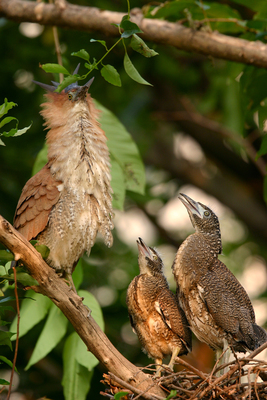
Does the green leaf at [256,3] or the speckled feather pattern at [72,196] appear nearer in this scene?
the speckled feather pattern at [72,196]

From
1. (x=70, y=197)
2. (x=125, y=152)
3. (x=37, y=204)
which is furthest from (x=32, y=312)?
(x=125, y=152)

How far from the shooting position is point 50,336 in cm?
401

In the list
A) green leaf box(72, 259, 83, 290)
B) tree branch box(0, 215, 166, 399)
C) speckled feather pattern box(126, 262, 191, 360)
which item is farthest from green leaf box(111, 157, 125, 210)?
tree branch box(0, 215, 166, 399)

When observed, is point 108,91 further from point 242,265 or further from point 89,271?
point 242,265

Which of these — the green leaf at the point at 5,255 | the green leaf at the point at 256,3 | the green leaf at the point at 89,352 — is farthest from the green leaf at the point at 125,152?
the green leaf at the point at 5,255

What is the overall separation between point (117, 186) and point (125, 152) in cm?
55

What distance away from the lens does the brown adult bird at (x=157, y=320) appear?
3676 mm

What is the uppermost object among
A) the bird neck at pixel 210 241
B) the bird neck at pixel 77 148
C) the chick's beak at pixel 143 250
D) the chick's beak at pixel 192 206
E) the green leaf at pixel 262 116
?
the green leaf at pixel 262 116

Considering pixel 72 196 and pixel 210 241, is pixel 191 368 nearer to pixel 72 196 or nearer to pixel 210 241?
pixel 210 241

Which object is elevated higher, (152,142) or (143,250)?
(143,250)

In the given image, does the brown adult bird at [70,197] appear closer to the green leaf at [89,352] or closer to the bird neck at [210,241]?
the green leaf at [89,352]

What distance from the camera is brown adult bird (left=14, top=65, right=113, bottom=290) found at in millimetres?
→ 3266

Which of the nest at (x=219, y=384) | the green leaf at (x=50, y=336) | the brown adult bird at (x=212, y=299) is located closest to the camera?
the nest at (x=219, y=384)

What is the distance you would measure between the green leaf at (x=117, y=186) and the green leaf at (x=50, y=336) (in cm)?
106
